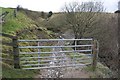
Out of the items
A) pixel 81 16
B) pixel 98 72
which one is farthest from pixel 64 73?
pixel 81 16

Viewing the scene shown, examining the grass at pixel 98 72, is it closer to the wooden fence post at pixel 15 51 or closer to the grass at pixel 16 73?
the grass at pixel 16 73

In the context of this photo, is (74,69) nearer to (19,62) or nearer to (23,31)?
(19,62)

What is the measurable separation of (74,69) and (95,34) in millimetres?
21282

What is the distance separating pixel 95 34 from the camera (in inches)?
A: 1262

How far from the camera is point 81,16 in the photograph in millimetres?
33531

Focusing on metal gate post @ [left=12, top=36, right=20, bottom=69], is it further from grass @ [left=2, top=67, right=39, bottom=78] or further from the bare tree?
the bare tree

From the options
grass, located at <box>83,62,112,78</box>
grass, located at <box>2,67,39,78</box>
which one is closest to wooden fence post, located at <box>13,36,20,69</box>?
grass, located at <box>2,67,39,78</box>

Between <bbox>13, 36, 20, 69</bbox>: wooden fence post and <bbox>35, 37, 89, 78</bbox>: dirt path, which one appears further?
<bbox>35, 37, 89, 78</bbox>: dirt path

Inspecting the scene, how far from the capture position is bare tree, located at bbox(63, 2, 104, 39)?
33.1 m

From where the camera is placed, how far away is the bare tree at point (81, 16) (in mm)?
33125

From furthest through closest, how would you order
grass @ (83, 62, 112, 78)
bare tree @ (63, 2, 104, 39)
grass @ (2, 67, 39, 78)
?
bare tree @ (63, 2, 104, 39) < grass @ (83, 62, 112, 78) < grass @ (2, 67, 39, 78)

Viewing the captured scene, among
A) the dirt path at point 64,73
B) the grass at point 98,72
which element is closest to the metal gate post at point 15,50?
the dirt path at point 64,73

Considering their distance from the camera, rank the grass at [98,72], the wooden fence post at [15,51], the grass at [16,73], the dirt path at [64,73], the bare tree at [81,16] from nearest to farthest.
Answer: the grass at [16,73] < the wooden fence post at [15,51] < the dirt path at [64,73] < the grass at [98,72] < the bare tree at [81,16]

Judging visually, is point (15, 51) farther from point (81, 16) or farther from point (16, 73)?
point (81, 16)
